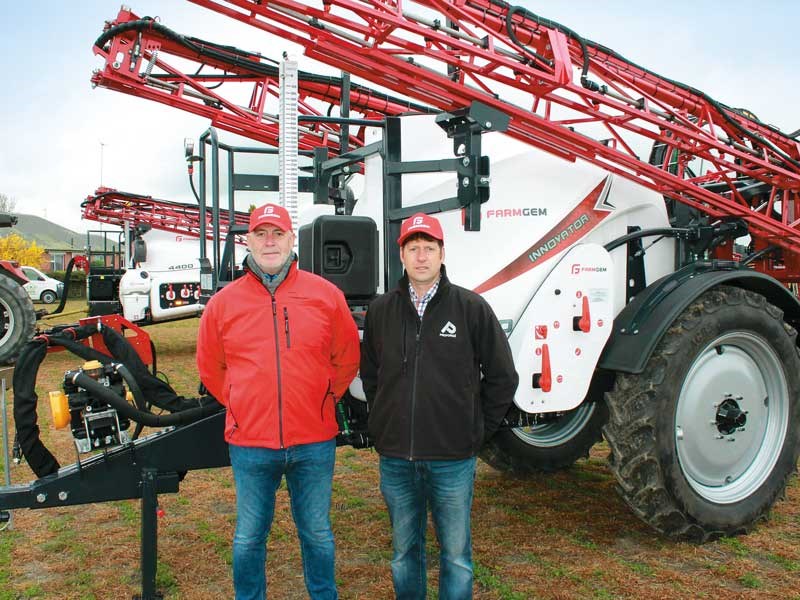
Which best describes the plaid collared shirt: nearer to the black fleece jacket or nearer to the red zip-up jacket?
the black fleece jacket

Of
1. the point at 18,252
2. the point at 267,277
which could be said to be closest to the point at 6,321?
the point at 267,277

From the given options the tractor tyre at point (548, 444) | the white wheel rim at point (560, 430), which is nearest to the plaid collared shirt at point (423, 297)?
the tractor tyre at point (548, 444)

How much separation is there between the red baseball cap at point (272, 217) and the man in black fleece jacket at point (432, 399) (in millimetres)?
509

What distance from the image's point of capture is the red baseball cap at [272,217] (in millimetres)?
→ 2959

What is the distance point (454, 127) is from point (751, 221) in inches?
90.4

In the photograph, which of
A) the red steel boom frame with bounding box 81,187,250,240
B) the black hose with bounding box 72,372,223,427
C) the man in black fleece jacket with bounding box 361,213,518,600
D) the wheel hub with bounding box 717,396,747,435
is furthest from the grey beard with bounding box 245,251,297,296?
the red steel boom frame with bounding box 81,187,250,240

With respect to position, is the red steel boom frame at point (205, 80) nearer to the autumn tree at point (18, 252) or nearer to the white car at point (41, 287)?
the white car at point (41, 287)

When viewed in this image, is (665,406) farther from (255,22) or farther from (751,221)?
(255,22)

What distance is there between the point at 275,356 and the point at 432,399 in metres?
0.66

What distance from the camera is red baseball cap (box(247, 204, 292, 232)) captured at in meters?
2.96

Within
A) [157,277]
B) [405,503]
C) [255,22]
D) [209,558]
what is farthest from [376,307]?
[157,277]

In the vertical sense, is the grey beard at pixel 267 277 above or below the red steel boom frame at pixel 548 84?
below

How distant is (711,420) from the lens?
4.11 m

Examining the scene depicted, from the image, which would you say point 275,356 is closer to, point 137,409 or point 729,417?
point 137,409
